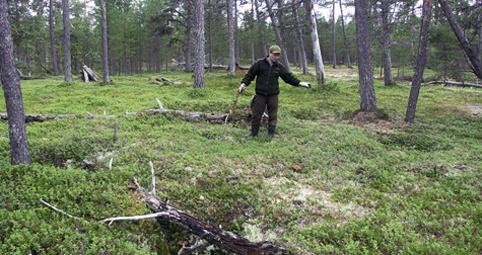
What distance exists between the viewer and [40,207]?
15.9 ft

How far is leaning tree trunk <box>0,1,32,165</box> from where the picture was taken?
5.42 m

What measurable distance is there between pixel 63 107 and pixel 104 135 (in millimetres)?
5143

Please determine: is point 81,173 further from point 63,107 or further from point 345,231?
point 63,107

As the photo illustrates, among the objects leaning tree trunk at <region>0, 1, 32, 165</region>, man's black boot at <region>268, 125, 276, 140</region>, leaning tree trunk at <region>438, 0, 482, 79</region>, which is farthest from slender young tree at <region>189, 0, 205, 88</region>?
leaning tree trunk at <region>0, 1, 32, 165</region>

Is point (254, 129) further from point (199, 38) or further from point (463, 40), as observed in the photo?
point (199, 38)

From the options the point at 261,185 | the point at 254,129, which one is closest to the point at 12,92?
the point at 261,185

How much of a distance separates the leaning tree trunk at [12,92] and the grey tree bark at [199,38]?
32.1 ft

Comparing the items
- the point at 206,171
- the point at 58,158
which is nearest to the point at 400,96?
the point at 206,171

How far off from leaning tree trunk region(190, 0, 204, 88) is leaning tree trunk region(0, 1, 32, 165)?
9.78 meters

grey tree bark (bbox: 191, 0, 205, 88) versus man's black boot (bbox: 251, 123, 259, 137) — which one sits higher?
grey tree bark (bbox: 191, 0, 205, 88)

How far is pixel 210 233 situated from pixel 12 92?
3482 mm

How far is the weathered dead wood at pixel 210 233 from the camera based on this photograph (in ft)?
14.1

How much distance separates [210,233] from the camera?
14.7ft

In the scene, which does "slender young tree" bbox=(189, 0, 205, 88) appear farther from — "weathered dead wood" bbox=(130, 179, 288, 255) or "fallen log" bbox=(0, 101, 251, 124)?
"weathered dead wood" bbox=(130, 179, 288, 255)
